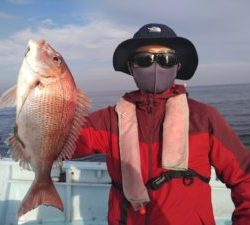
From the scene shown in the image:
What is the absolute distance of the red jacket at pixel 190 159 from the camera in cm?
289

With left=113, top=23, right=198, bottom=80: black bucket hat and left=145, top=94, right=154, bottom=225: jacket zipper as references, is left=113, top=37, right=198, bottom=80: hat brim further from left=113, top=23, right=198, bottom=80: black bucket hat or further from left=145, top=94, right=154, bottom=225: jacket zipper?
left=145, top=94, right=154, bottom=225: jacket zipper

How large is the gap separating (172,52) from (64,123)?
103cm

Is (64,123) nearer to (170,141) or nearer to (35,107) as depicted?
(35,107)

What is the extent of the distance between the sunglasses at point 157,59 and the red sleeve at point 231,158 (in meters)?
0.48

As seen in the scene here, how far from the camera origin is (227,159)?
2930 millimetres

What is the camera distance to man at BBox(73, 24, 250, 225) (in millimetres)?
2889

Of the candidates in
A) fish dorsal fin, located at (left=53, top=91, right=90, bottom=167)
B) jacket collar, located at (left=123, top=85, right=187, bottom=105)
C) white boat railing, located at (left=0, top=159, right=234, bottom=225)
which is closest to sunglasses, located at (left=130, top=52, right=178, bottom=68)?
jacket collar, located at (left=123, top=85, right=187, bottom=105)

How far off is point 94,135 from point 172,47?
92cm

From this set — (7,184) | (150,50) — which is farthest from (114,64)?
(7,184)

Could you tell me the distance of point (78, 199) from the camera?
18.2 feet

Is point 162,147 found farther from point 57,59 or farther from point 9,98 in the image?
point 9,98

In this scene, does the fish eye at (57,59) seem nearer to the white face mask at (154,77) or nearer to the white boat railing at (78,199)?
the white face mask at (154,77)

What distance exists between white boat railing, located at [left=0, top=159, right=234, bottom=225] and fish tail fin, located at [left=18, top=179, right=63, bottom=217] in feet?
9.32

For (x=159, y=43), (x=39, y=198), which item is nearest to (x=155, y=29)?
(x=159, y=43)
